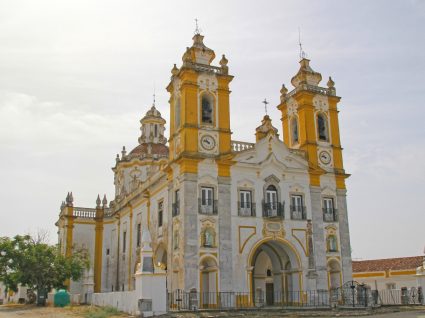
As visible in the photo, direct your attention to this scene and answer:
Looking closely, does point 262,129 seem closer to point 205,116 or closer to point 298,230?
point 205,116

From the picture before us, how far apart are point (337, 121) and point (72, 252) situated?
24.3 m

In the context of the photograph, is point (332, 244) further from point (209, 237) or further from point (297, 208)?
point (209, 237)

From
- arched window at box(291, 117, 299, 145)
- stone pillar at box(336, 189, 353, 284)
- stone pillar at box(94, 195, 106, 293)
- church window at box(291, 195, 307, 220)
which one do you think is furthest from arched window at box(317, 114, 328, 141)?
stone pillar at box(94, 195, 106, 293)

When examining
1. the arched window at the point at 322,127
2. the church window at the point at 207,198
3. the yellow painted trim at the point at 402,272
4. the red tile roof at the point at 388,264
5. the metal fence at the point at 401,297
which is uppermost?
the arched window at the point at 322,127

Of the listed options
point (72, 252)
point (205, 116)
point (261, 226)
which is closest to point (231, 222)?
point (261, 226)

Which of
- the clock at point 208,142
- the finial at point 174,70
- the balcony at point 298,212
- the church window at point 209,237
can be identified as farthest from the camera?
the finial at point 174,70

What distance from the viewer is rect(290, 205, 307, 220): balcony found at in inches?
1129

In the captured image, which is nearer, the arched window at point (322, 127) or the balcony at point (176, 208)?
the balcony at point (176, 208)

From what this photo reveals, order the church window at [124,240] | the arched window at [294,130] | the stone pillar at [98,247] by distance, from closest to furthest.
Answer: the arched window at [294,130]
the church window at [124,240]
the stone pillar at [98,247]

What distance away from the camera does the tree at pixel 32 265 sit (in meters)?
31.9

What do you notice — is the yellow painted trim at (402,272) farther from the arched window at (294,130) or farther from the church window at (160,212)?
the church window at (160,212)

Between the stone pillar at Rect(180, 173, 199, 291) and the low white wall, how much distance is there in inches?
131

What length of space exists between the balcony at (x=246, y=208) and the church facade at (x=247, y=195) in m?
0.06

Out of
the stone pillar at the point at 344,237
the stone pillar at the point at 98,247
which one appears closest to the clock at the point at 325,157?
the stone pillar at the point at 344,237
